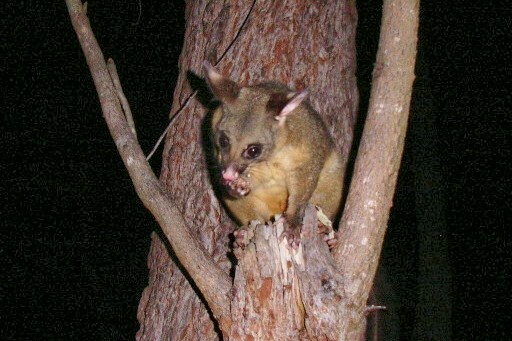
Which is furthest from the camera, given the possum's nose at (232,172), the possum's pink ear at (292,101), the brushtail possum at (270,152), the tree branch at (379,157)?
the brushtail possum at (270,152)

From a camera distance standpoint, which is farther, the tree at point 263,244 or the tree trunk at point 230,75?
the tree trunk at point 230,75

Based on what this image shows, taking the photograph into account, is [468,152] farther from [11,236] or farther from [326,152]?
[11,236]

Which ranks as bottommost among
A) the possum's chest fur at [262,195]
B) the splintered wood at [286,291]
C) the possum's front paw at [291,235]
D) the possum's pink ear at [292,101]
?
the splintered wood at [286,291]

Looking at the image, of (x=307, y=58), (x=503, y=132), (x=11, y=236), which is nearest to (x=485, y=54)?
(x=503, y=132)

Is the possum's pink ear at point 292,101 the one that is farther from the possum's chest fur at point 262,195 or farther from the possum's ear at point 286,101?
the possum's chest fur at point 262,195

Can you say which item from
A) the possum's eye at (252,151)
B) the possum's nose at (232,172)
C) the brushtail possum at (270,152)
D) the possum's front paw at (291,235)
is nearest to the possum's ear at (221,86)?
the brushtail possum at (270,152)

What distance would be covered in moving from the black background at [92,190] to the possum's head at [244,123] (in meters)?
6.50

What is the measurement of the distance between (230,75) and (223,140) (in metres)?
0.80

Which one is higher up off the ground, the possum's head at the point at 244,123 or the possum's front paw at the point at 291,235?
the possum's head at the point at 244,123

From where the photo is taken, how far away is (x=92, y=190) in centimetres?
1093

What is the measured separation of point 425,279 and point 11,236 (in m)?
7.99

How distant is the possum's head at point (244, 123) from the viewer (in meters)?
3.41

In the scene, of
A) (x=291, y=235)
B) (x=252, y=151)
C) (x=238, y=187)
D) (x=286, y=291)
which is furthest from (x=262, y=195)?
(x=286, y=291)

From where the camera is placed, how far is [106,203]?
36.3 feet
